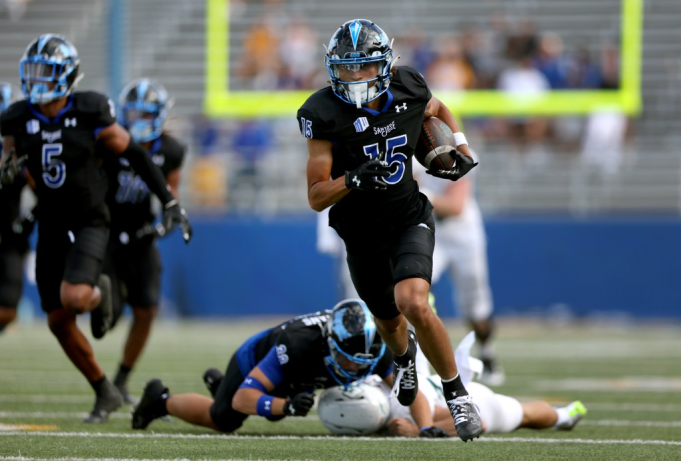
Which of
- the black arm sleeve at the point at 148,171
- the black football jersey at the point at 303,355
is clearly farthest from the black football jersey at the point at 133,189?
the black football jersey at the point at 303,355

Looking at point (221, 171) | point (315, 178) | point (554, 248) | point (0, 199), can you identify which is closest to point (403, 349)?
point (315, 178)

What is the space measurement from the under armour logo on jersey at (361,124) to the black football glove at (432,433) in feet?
4.57

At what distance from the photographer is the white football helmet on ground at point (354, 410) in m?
5.48

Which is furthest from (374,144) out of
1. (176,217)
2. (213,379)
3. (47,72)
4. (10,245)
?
(10,245)

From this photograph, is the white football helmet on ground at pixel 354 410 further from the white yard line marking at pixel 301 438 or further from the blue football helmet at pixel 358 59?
the blue football helmet at pixel 358 59

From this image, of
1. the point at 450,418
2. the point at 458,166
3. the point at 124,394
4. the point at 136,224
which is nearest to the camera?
the point at 458,166

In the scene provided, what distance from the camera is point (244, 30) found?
15.8 meters

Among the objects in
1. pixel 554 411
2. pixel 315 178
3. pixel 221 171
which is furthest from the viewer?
pixel 221 171

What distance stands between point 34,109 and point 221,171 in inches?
330

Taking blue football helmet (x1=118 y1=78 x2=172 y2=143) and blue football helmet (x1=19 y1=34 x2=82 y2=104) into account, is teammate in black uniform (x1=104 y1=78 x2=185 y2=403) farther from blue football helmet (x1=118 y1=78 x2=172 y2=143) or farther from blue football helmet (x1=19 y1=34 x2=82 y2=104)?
blue football helmet (x1=19 y1=34 x2=82 y2=104)

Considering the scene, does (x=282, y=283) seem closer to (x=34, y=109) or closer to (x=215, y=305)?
(x=215, y=305)

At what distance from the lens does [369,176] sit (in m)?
4.82

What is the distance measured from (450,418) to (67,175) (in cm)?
225

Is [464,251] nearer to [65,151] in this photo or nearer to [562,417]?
[562,417]
